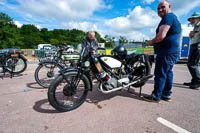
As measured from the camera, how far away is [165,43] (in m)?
1.97

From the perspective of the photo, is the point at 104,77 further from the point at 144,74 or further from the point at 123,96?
the point at 144,74

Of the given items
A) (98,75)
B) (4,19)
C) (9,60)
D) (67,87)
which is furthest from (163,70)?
(4,19)

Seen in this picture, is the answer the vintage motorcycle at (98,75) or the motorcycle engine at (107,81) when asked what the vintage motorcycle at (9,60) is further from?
the motorcycle engine at (107,81)

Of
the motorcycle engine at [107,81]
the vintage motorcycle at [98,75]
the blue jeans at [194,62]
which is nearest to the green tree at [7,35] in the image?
the vintage motorcycle at [98,75]

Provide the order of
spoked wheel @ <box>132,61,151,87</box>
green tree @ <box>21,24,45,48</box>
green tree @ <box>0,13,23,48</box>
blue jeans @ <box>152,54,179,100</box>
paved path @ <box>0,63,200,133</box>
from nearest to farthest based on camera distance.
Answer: paved path @ <box>0,63,200,133</box> → blue jeans @ <box>152,54,179,100</box> → spoked wheel @ <box>132,61,151,87</box> → green tree @ <box>0,13,23,48</box> → green tree @ <box>21,24,45,48</box>

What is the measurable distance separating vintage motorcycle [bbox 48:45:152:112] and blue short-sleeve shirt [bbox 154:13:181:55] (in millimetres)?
589

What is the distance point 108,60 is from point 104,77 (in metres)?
0.36

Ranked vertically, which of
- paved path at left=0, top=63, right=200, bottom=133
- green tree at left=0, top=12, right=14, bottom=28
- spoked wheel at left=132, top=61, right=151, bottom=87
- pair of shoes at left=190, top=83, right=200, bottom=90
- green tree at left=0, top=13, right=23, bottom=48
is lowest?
paved path at left=0, top=63, right=200, bottom=133

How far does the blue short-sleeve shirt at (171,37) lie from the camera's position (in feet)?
6.03

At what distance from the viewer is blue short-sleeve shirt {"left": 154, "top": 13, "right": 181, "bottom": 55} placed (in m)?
1.84

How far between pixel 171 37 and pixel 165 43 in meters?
0.14

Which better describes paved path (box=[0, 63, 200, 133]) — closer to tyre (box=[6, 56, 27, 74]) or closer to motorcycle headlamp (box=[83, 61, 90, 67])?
motorcycle headlamp (box=[83, 61, 90, 67])

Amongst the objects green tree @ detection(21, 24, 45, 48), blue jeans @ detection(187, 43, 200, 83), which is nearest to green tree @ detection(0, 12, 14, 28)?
green tree @ detection(21, 24, 45, 48)

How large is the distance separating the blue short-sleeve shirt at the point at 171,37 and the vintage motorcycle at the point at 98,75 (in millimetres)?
589
